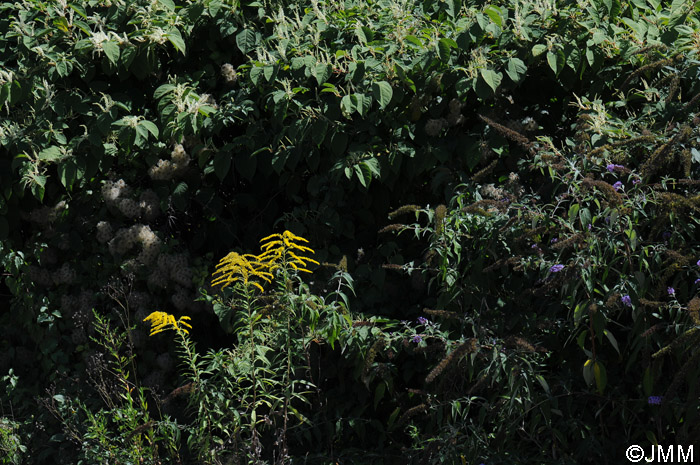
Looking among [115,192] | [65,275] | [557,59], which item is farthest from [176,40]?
[557,59]

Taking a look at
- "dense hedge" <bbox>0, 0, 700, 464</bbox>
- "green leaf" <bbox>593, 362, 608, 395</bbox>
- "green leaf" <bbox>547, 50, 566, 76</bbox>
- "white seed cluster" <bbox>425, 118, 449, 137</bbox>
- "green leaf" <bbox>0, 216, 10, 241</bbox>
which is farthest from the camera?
"green leaf" <bbox>0, 216, 10, 241</bbox>

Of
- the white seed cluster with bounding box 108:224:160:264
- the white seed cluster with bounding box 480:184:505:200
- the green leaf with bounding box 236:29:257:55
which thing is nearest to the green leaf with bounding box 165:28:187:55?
the green leaf with bounding box 236:29:257:55

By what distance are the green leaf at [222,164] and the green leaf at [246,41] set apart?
1.97ft

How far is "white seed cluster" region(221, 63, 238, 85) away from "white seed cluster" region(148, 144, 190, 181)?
0.44m

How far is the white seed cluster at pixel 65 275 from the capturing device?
15.5 feet

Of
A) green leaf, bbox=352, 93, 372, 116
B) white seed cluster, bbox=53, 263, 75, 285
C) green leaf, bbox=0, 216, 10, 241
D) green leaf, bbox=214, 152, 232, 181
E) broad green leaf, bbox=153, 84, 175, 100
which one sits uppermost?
green leaf, bbox=352, 93, 372, 116

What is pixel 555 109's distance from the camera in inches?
174

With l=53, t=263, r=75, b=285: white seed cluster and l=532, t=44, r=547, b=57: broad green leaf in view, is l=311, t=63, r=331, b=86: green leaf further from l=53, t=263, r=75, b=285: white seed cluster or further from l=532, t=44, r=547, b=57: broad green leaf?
l=53, t=263, r=75, b=285: white seed cluster

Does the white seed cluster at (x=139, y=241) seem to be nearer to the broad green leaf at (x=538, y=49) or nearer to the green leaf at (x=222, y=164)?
the green leaf at (x=222, y=164)

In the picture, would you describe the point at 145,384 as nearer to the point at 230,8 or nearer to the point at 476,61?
the point at 230,8

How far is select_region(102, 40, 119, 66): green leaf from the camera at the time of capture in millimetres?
4336

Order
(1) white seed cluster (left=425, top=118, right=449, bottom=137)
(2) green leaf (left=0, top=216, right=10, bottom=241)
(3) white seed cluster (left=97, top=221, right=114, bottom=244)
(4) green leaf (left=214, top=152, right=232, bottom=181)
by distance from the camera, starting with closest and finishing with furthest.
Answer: (1) white seed cluster (left=425, top=118, right=449, bottom=137) → (4) green leaf (left=214, top=152, right=232, bottom=181) → (3) white seed cluster (left=97, top=221, right=114, bottom=244) → (2) green leaf (left=0, top=216, right=10, bottom=241)

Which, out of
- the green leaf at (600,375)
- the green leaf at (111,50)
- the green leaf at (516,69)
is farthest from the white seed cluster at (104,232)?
the green leaf at (600,375)

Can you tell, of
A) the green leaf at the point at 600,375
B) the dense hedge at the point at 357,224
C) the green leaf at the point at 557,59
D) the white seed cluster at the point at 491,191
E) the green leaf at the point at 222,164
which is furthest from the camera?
the green leaf at the point at 222,164
